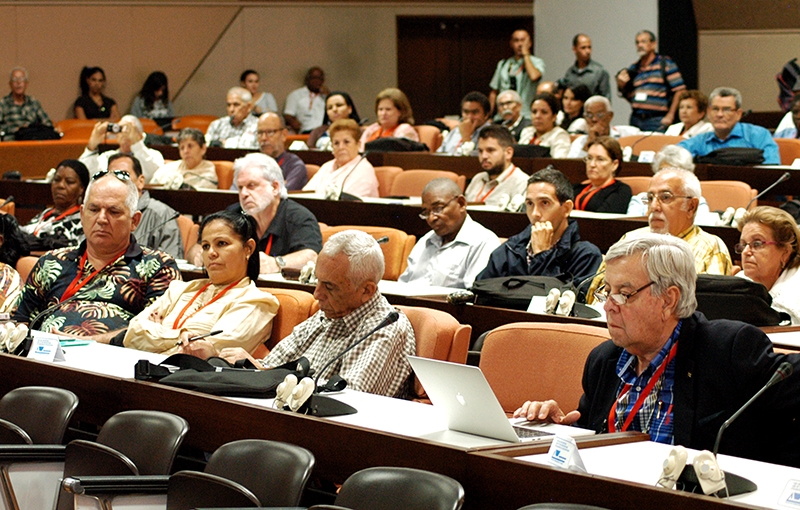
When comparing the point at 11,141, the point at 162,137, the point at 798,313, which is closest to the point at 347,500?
the point at 798,313

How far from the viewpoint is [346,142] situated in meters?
6.52

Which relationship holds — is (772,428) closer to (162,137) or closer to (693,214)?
(693,214)

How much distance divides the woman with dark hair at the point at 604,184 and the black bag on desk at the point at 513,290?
1.85m

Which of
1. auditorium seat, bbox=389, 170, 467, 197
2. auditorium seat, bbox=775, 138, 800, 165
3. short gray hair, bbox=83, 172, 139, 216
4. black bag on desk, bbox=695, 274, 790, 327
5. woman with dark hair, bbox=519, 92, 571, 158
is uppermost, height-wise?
woman with dark hair, bbox=519, 92, 571, 158

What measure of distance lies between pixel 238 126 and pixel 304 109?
10.7ft

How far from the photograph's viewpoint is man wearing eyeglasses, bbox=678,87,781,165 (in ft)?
20.2

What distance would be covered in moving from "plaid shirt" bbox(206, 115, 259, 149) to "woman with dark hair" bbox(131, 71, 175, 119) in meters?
3.03

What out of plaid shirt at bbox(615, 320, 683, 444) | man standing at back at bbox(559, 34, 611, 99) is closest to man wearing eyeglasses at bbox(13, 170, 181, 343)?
plaid shirt at bbox(615, 320, 683, 444)

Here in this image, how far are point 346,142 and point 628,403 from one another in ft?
15.2

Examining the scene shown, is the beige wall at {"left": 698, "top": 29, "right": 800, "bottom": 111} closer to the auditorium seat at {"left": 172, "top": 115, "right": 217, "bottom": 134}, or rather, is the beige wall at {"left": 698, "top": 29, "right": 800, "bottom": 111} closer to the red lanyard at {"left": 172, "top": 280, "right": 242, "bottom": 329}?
the auditorium seat at {"left": 172, "top": 115, "right": 217, "bottom": 134}

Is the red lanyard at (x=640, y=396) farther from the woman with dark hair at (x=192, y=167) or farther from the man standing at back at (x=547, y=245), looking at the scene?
the woman with dark hair at (x=192, y=167)

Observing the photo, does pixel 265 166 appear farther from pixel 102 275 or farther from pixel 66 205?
pixel 66 205

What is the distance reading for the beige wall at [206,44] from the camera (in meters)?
11.0

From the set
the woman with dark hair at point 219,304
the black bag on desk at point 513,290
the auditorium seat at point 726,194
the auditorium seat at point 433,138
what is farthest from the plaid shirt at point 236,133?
the black bag on desk at point 513,290
